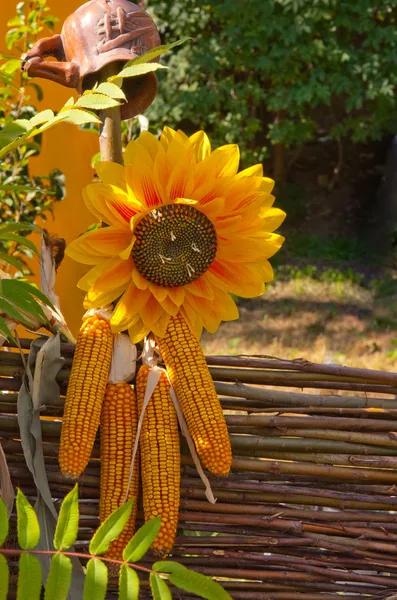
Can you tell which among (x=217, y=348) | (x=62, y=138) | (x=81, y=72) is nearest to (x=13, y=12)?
(x=62, y=138)

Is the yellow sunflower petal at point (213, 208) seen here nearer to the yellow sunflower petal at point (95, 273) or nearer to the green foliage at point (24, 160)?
the yellow sunflower petal at point (95, 273)

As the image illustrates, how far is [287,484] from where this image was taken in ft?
→ 3.61

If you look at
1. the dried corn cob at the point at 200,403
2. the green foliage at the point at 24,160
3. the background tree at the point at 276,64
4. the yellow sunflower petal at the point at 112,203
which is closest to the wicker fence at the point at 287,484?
the dried corn cob at the point at 200,403

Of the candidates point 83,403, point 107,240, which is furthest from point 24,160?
point 83,403

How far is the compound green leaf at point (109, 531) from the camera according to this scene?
826 mm

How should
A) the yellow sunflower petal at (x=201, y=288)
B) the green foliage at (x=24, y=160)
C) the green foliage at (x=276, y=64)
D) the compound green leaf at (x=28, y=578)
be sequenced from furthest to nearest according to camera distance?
1. the green foliage at (x=276, y=64)
2. the green foliage at (x=24, y=160)
3. the yellow sunflower petal at (x=201, y=288)
4. the compound green leaf at (x=28, y=578)

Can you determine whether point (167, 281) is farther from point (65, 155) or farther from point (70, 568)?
point (65, 155)

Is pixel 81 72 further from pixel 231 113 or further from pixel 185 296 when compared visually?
pixel 231 113

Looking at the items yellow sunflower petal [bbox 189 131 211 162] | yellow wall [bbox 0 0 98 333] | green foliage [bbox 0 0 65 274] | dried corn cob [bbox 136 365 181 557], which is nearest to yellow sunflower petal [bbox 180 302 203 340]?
dried corn cob [bbox 136 365 181 557]

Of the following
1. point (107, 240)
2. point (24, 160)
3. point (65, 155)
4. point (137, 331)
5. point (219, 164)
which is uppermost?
point (65, 155)

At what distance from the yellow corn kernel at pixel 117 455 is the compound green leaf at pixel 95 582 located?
0.19m

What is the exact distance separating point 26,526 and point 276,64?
19.0 ft

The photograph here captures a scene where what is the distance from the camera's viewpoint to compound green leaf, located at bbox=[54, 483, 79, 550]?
824 mm

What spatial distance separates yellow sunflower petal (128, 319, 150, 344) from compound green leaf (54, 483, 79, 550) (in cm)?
30
